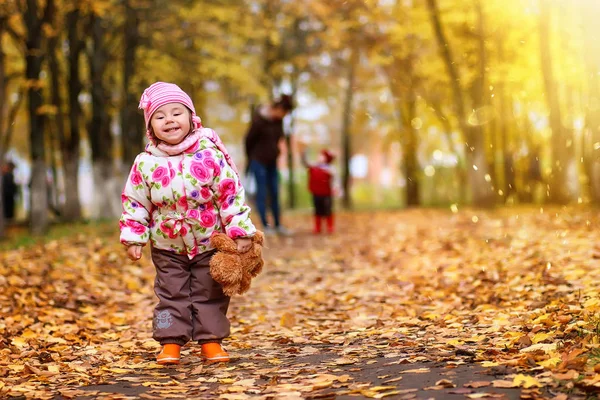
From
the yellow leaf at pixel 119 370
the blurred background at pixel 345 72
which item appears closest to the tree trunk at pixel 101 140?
the blurred background at pixel 345 72

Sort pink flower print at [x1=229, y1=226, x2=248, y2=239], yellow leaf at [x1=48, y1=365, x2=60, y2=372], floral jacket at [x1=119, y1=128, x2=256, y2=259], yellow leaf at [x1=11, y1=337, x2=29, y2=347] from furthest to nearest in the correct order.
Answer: yellow leaf at [x1=11, y1=337, x2=29, y2=347] → pink flower print at [x1=229, y1=226, x2=248, y2=239] → floral jacket at [x1=119, y1=128, x2=256, y2=259] → yellow leaf at [x1=48, y1=365, x2=60, y2=372]

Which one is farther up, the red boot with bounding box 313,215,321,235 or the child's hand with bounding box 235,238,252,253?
the child's hand with bounding box 235,238,252,253

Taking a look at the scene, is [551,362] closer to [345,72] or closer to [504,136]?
[504,136]

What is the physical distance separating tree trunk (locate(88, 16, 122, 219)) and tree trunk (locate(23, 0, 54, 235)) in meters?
5.84

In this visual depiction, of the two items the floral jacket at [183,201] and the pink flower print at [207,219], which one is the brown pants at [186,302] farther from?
the pink flower print at [207,219]

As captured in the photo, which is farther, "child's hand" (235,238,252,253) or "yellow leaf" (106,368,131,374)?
"child's hand" (235,238,252,253)

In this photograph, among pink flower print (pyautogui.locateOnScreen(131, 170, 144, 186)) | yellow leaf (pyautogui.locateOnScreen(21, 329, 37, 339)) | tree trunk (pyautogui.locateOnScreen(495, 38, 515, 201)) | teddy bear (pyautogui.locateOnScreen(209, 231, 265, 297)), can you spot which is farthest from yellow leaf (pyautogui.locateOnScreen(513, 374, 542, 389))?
tree trunk (pyautogui.locateOnScreen(495, 38, 515, 201))

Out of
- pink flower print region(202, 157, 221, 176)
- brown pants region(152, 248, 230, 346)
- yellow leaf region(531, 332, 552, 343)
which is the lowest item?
yellow leaf region(531, 332, 552, 343)

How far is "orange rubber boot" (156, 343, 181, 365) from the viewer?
591cm

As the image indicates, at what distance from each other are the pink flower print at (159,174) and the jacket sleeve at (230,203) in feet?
1.09

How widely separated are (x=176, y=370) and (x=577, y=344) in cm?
255

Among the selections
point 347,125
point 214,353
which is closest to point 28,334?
point 214,353

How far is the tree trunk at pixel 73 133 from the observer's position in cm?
1986

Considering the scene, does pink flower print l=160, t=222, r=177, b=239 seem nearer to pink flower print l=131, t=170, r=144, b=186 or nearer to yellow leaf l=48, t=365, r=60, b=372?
pink flower print l=131, t=170, r=144, b=186
